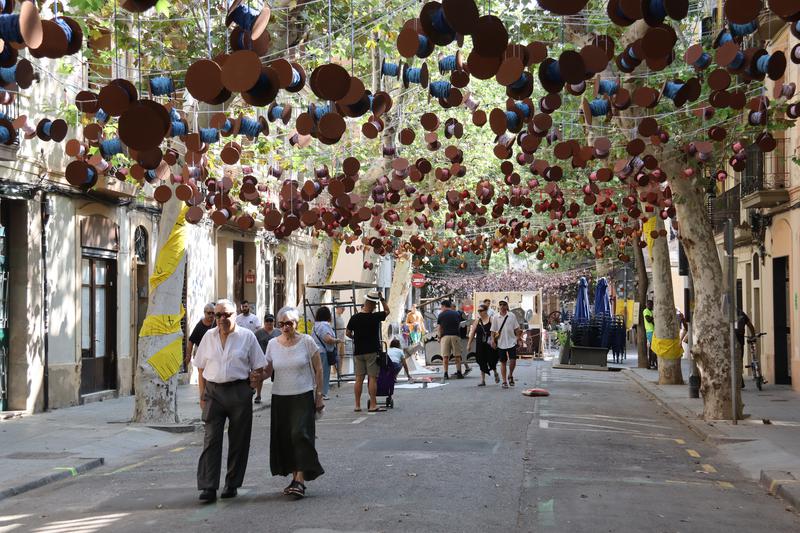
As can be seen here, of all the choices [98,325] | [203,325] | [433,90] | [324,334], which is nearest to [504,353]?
[324,334]

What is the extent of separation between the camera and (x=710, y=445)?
14.0 meters

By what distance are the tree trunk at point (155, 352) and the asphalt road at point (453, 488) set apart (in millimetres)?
1202

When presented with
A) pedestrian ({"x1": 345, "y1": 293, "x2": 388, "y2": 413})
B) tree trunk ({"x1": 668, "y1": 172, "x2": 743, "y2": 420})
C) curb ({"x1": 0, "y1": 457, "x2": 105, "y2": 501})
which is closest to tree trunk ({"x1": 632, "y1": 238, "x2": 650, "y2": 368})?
tree trunk ({"x1": 668, "y1": 172, "x2": 743, "y2": 420})

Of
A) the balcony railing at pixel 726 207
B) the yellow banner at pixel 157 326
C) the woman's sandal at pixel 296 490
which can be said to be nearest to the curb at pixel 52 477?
the woman's sandal at pixel 296 490

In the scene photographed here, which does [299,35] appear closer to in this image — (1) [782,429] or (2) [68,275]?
A: (2) [68,275]

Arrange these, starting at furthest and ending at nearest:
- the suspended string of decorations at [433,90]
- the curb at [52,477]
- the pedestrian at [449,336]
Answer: the pedestrian at [449,336], the curb at [52,477], the suspended string of decorations at [433,90]

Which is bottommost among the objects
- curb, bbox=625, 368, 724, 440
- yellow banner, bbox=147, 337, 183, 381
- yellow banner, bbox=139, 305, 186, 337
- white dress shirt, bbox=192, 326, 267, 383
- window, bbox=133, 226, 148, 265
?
curb, bbox=625, 368, 724, 440

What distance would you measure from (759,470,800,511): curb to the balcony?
44.5ft

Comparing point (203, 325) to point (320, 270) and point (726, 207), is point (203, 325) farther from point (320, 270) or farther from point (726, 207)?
point (726, 207)

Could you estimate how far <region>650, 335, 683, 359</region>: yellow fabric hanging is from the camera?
24.3 metres

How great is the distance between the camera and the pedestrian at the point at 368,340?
57.7 feet

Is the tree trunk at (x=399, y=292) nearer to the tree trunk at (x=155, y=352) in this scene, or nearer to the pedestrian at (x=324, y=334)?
the pedestrian at (x=324, y=334)

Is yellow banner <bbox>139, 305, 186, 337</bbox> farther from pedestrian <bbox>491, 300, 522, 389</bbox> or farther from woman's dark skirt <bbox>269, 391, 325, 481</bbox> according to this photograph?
pedestrian <bbox>491, 300, 522, 389</bbox>

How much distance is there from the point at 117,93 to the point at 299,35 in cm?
1068
